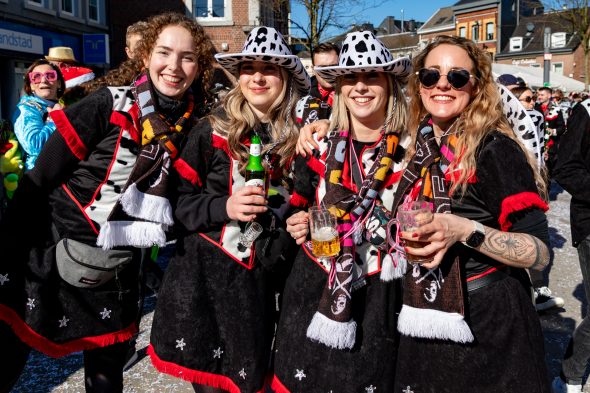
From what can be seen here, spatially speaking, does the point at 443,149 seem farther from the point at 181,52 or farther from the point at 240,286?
the point at 181,52

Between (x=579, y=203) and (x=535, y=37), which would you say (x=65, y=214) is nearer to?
(x=579, y=203)

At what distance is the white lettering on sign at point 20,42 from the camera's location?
12.5 m

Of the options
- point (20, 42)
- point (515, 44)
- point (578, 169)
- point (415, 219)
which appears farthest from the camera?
point (515, 44)

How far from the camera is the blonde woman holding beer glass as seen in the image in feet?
7.00

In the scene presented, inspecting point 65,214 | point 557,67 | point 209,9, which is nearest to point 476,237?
point 65,214

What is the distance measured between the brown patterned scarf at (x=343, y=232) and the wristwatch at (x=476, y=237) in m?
0.47

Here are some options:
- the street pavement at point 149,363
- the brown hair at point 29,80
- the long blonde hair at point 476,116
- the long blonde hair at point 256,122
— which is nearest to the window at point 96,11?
the brown hair at point 29,80

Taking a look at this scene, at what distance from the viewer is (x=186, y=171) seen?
7.93 ft

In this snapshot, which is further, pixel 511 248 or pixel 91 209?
pixel 91 209

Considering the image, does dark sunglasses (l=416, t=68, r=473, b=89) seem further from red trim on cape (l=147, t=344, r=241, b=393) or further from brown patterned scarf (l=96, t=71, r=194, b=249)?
red trim on cape (l=147, t=344, r=241, b=393)

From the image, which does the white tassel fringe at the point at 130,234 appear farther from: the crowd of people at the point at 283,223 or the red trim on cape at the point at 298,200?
the red trim on cape at the point at 298,200

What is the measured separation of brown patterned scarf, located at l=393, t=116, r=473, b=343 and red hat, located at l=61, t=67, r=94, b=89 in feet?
11.2

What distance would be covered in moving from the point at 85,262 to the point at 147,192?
0.45 meters

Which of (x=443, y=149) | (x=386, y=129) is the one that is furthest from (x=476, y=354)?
(x=386, y=129)
